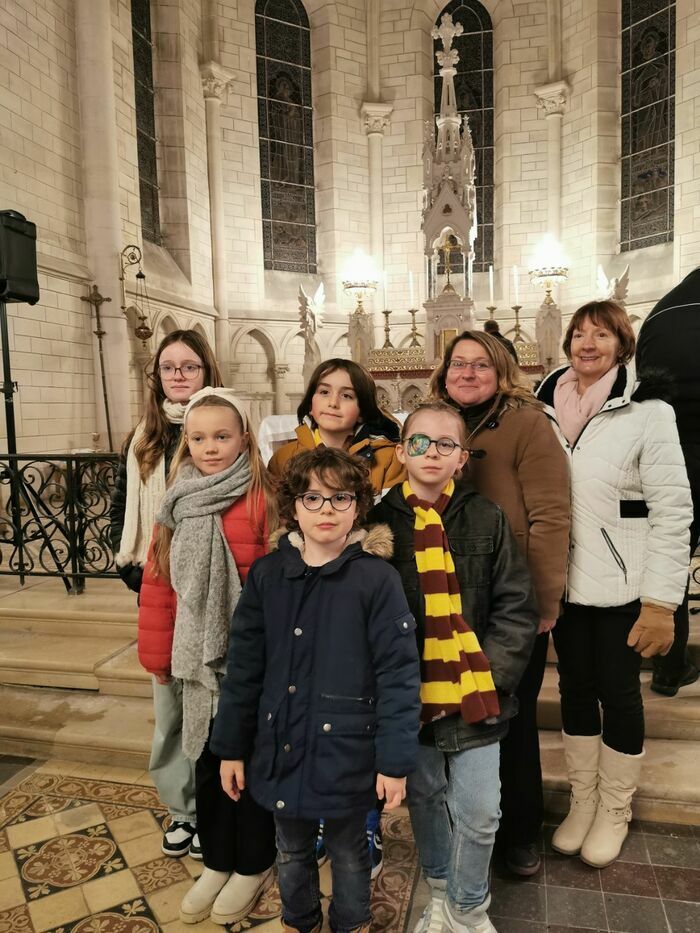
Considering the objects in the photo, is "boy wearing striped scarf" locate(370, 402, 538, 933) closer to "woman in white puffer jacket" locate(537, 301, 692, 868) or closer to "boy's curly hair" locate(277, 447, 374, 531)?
"boy's curly hair" locate(277, 447, 374, 531)

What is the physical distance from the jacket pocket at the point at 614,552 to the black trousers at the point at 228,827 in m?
1.23

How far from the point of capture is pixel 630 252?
10562 millimetres

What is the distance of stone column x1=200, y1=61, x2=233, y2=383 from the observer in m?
10.3

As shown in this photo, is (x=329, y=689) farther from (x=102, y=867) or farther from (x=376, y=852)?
(x=102, y=867)

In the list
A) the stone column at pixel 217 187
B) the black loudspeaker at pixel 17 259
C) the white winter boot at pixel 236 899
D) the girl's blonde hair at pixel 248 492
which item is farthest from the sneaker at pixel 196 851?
the stone column at pixel 217 187

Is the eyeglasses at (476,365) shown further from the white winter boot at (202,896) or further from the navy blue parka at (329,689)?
the white winter boot at (202,896)

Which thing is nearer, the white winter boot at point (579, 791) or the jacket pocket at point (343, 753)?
the jacket pocket at point (343, 753)

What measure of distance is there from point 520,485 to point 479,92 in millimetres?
12000

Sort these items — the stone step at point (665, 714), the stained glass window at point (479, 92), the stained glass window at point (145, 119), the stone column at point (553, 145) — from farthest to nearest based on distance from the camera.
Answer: the stained glass window at point (479, 92), the stone column at point (553, 145), the stained glass window at point (145, 119), the stone step at point (665, 714)

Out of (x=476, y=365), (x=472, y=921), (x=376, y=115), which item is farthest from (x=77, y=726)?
(x=376, y=115)

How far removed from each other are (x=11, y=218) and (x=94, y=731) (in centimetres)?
363

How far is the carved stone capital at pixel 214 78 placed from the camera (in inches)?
401

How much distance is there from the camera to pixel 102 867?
208 cm

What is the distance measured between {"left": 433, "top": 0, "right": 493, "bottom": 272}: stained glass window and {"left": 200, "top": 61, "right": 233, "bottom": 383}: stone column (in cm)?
405
